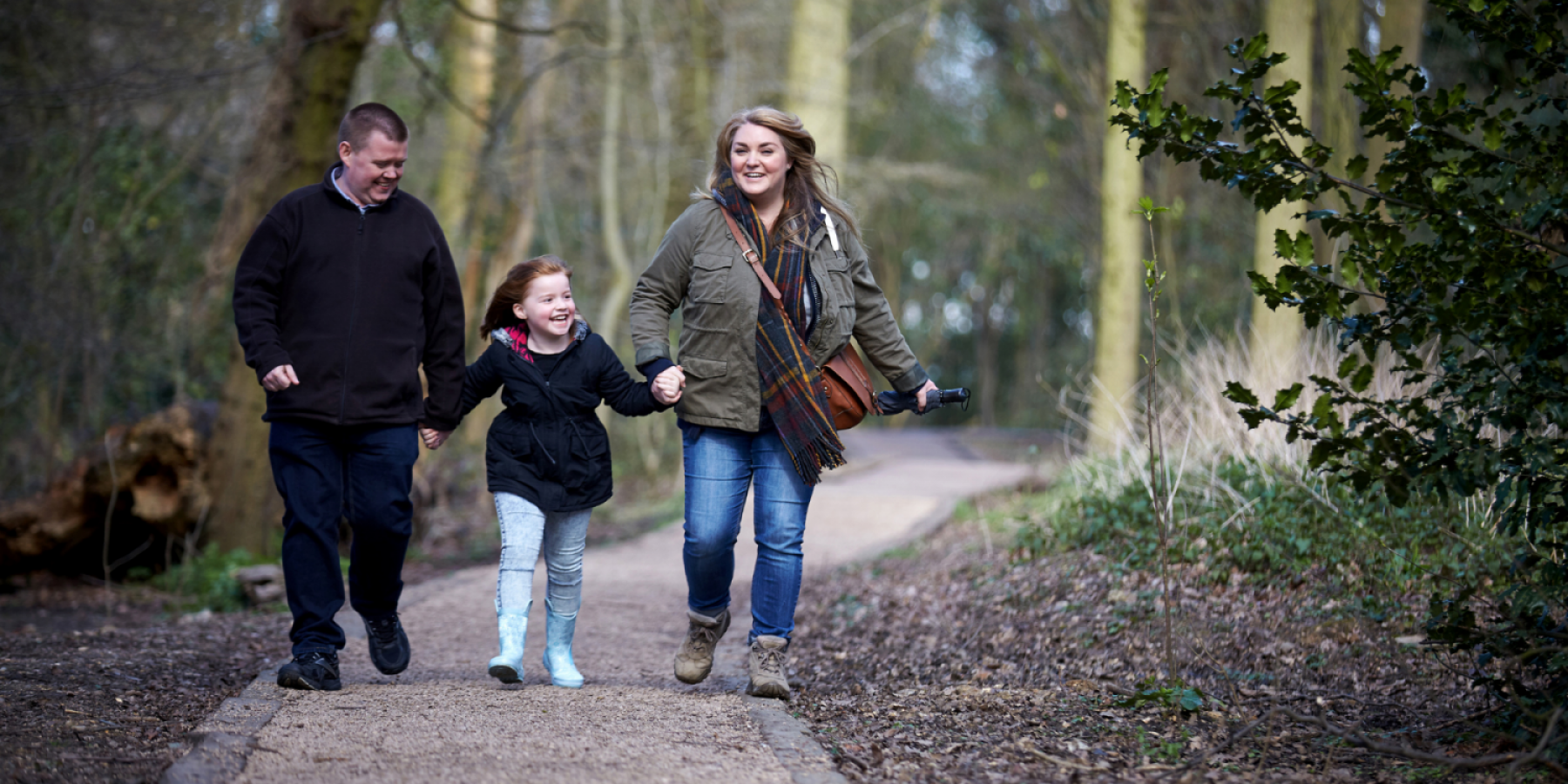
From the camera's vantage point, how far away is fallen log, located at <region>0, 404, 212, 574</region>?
26.8 ft

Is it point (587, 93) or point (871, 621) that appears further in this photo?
point (587, 93)

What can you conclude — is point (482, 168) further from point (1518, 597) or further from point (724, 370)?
point (1518, 597)

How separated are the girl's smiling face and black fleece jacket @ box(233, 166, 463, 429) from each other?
1.28 ft

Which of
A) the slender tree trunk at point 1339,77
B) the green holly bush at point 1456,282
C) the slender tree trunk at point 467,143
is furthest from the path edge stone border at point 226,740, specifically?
the slender tree trunk at point 467,143

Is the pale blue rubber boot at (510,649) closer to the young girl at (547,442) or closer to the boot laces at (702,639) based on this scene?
the young girl at (547,442)

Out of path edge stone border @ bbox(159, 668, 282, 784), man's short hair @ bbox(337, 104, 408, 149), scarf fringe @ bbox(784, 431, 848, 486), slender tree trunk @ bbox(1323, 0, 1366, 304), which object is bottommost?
path edge stone border @ bbox(159, 668, 282, 784)

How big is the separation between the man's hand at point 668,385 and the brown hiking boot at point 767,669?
908mm

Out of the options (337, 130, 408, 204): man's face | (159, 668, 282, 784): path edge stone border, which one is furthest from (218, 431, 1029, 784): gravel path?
(337, 130, 408, 204): man's face

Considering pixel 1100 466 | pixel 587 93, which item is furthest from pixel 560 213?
pixel 1100 466

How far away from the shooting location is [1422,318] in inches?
131

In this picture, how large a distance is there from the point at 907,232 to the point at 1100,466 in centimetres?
2289

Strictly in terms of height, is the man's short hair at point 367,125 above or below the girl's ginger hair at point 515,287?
above

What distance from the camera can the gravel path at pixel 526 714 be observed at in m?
3.20

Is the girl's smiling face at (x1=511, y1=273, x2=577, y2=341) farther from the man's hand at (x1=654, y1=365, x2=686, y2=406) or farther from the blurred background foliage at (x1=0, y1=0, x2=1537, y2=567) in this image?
the blurred background foliage at (x1=0, y1=0, x2=1537, y2=567)
